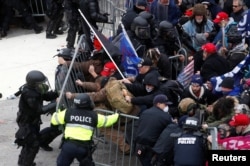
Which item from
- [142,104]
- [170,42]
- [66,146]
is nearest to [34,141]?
[66,146]

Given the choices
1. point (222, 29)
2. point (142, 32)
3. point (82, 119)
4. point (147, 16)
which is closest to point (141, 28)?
point (142, 32)

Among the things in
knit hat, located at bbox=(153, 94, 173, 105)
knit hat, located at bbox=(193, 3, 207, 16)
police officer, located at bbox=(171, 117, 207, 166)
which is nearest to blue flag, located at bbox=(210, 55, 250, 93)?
knit hat, located at bbox=(153, 94, 173, 105)

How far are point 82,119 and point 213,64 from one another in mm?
2243

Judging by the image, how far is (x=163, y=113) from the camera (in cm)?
770

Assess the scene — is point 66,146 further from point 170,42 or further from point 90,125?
point 170,42

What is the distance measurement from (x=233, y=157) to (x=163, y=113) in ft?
3.97

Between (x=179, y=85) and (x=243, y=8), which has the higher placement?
(x=243, y=8)

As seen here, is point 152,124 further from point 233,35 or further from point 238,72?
point 233,35

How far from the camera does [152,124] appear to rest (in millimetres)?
7664

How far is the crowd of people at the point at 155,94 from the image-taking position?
7.45 metres

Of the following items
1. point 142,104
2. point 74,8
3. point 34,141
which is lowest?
point 34,141

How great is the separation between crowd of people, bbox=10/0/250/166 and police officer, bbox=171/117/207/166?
0.01 m

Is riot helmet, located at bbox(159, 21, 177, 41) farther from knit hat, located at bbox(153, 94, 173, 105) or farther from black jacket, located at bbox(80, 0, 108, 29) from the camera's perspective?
knit hat, located at bbox(153, 94, 173, 105)

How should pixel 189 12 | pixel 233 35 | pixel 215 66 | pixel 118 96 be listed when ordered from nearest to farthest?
pixel 118 96
pixel 215 66
pixel 233 35
pixel 189 12
